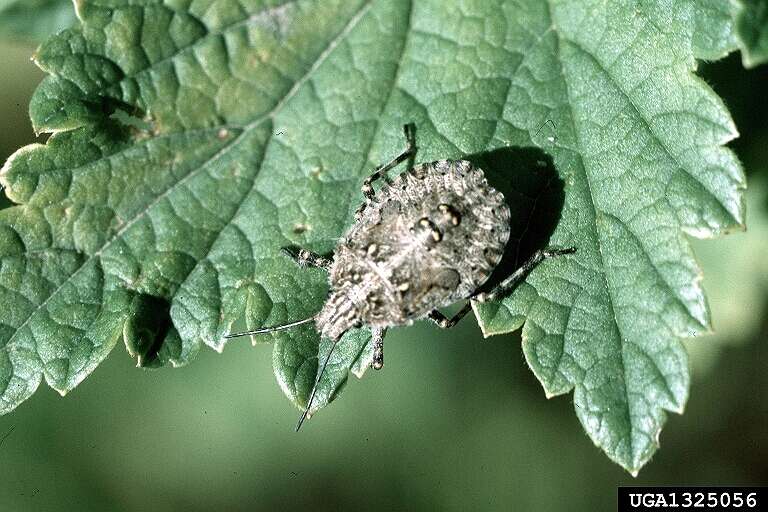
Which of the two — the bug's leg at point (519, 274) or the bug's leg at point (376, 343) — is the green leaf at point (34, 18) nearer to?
the bug's leg at point (376, 343)

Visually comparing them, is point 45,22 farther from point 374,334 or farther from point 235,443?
point 235,443

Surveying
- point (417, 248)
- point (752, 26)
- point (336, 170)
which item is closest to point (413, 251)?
point (417, 248)

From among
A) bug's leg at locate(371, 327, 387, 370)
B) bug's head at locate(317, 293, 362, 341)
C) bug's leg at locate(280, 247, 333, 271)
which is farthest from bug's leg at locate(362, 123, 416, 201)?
bug's leg at locate(371, 327, 387, 370)

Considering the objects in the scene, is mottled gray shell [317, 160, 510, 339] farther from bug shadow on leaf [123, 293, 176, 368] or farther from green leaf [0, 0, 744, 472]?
bug shadow on leaf [123, 293, 176, 368]

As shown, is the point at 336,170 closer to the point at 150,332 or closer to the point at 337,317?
the point at 337,317

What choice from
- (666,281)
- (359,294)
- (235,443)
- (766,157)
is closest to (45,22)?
(359,294)

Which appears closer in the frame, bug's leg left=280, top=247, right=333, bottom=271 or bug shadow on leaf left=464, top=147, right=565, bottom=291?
bug shadow on leaf left=464, top=147, right=565, bottom=291
